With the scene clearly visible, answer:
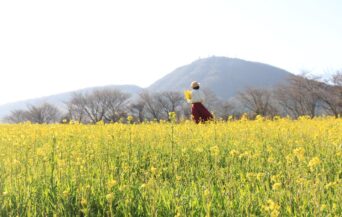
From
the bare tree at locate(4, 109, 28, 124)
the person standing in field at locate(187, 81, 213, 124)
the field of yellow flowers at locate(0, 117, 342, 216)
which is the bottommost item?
the bare tree at locate(4, 109, 28, 124)

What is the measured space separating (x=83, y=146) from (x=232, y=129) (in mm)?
3272

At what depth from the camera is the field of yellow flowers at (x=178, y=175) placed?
10.6 ft

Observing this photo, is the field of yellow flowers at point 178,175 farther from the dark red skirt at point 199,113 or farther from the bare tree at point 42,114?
the bare tree at point 42,114

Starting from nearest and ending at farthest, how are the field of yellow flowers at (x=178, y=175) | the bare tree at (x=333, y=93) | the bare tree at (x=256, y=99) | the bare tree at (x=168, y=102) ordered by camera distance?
the field of yellow flowers at (x=178, y=175), the bare tree at (x=333, y=93), the bare tree at (x=256, y=99), the bare tree at (x=168, y=102)

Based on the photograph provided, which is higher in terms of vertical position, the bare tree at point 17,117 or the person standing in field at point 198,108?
the person standing in field at point 198,108

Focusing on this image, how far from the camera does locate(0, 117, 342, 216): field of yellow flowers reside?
10.6 ft

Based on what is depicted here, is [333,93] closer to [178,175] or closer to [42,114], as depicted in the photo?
[178,175]

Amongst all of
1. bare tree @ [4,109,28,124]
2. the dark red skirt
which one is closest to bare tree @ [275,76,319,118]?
the dark red skirt

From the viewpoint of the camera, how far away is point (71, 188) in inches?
152

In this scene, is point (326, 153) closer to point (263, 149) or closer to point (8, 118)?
point (263, 149)

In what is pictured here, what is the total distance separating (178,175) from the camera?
5.03 m

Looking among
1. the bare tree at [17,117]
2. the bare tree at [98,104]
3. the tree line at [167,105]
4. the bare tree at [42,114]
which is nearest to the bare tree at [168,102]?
the tree line at [167,105]

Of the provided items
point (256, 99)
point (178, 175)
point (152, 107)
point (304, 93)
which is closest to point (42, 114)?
point (152, 107)

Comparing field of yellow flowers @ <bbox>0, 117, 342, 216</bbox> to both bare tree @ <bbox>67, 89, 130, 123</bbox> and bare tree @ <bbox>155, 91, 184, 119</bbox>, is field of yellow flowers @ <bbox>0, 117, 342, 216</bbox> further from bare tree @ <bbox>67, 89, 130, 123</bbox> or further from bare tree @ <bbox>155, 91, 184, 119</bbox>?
bare tree @ <bbox>67, 89, 130, 123</bbox>
